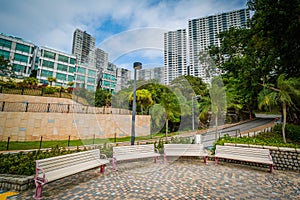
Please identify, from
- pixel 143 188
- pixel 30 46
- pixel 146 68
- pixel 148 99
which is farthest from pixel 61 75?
pixel 143 188

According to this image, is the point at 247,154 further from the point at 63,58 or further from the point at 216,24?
the point at 63,58

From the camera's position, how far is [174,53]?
21.2ft

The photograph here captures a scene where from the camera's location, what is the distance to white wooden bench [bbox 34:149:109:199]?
2957mm

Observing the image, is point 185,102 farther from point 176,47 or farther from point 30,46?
point 30,46

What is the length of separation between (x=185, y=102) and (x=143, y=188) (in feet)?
25.9

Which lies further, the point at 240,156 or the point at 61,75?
the point at 61,75

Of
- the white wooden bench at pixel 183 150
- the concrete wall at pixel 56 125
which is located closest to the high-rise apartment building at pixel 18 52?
the concrete wall at pixel 56 125

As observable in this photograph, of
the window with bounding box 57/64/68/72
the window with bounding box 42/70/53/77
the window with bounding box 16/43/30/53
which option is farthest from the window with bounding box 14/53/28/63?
the window with bounding box 57/64/68/72

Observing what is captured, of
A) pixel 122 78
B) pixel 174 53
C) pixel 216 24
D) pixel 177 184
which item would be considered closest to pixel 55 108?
pixel 122 78

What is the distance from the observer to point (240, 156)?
5109mm

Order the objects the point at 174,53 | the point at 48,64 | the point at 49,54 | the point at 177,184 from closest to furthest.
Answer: the point at 177,184 < the point at 174,53 < the point at 48,64 < the point at 49,54

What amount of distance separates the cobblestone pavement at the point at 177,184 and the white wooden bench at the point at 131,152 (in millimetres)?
355

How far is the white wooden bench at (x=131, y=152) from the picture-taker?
489 centimetres

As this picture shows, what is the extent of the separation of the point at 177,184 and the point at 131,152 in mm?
2062
